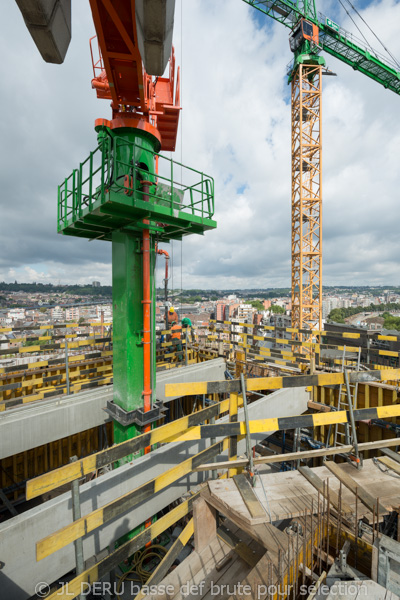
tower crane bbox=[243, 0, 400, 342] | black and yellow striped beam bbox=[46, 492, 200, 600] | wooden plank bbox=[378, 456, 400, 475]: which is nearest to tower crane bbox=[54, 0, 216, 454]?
black and yellow striped beam bbox=[46, 492, 200, 600]

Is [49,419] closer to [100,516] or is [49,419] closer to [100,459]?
[100,459]

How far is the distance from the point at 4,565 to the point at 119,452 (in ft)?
6.65

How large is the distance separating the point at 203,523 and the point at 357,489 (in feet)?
4.76

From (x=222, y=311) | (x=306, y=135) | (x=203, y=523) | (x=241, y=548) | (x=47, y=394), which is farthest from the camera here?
(x=222, y=311)

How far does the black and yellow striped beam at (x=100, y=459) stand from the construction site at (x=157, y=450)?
0.01 metres

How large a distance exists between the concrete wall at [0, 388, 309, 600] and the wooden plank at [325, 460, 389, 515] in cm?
233

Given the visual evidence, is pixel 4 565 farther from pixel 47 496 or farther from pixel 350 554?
pixel 47 496

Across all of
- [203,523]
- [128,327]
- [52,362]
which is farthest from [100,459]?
[52,362]

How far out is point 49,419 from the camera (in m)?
5.70

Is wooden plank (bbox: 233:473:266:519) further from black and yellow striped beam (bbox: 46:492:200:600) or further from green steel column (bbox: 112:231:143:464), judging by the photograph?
green steel column (bbox: 112:231:143:464)

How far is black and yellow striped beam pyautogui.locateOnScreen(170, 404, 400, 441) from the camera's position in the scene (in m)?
2.98

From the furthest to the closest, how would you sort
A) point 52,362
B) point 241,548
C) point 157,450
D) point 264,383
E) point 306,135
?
1. point 306,135
2. point 52,362
3. point 157,450
4. point 264,383
5. point 241,548

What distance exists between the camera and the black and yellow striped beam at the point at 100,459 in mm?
2071

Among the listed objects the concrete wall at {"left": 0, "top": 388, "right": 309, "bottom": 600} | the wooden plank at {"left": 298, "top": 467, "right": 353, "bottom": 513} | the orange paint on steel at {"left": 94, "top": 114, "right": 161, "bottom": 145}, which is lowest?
the concrete wall at {"left": 0, "top": 388, "right": 309, "bottom": 600}
